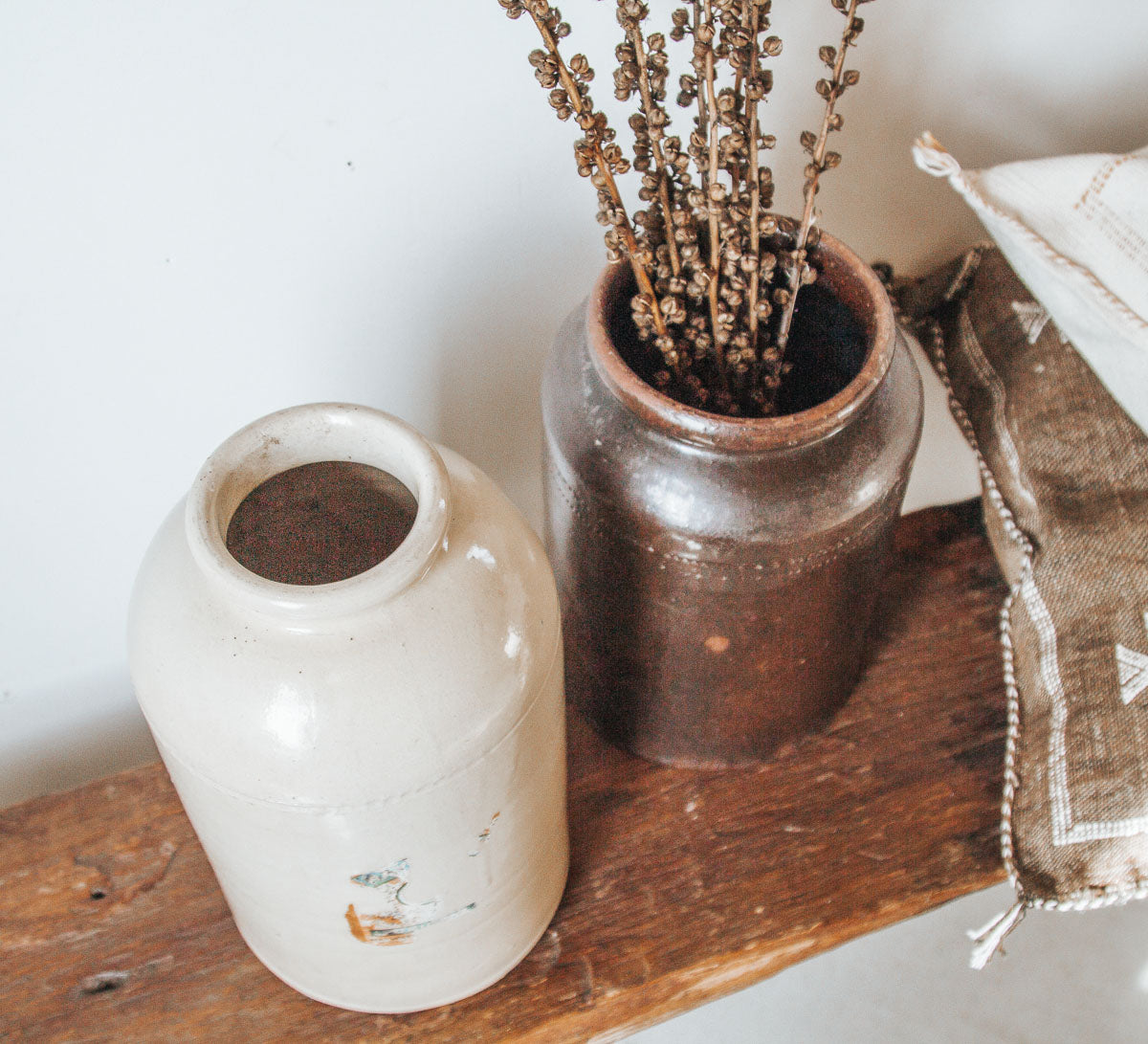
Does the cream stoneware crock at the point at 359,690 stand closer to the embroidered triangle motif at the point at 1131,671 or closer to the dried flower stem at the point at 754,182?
the dried flower stem at the point at 754,182

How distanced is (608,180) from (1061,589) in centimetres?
39

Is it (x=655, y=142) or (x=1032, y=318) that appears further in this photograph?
(x=1032, y=318)

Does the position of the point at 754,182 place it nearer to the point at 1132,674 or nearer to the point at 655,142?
the point at 655,142

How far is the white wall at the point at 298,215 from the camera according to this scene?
51 centimetres

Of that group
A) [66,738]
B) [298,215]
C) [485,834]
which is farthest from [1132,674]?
[66,738]

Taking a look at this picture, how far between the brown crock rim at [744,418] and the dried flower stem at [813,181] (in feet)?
0.15

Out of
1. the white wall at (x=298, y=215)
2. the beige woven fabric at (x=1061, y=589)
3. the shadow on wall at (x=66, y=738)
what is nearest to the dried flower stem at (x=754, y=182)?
the white wall at (x=298, y=215)

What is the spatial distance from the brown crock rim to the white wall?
4.8 inches

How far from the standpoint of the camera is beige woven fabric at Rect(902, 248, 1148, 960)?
62cm

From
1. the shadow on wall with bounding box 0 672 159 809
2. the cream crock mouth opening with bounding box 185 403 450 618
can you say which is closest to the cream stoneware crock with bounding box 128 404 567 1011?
the cream crock mouth opening with bounding box 185 403 450 618

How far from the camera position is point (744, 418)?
52cm

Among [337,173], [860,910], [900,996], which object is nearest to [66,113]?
[337,173]

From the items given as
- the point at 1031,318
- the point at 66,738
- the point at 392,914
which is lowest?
the point at 66,738

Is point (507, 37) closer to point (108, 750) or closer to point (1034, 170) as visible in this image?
point (1034, 170)
